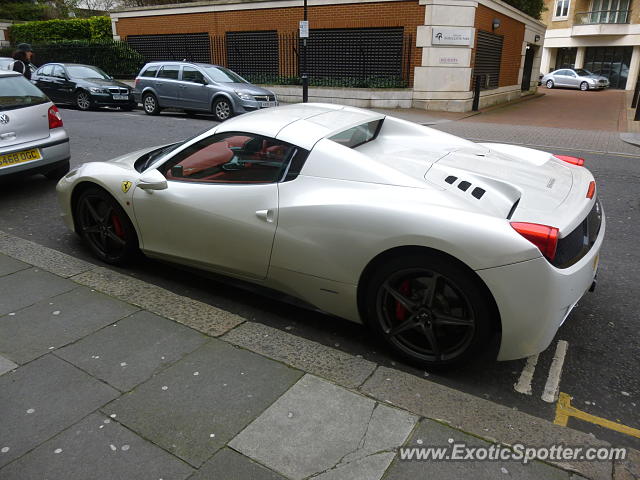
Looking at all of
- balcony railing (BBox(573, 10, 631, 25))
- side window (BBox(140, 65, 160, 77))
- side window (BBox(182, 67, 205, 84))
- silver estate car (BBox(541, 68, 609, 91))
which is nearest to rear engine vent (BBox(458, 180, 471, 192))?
side window (BBox(182, 67, 205, 84))

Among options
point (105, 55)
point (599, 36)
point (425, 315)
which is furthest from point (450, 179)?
point (599, 36)

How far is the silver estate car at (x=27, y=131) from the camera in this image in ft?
19.8

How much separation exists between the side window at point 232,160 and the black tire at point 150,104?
1288 centimetres

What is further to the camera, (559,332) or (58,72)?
(58,72)

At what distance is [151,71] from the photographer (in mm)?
15875

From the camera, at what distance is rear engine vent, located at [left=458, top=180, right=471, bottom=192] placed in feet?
9.88

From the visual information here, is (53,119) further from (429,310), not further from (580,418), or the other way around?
(580,418)

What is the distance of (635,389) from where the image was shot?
2.91 meters

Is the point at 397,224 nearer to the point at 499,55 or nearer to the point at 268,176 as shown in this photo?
the point at 268,176

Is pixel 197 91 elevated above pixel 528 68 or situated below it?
below

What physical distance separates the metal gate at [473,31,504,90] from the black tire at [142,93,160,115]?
11177mm

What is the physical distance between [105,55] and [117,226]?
23692 millimetres

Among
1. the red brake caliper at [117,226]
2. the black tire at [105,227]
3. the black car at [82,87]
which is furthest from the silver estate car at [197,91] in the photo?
the red brake caliper at [117,226]

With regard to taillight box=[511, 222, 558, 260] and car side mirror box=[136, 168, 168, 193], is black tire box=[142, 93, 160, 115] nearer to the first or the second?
car side mirror box=[136, 168, 168, 193]
